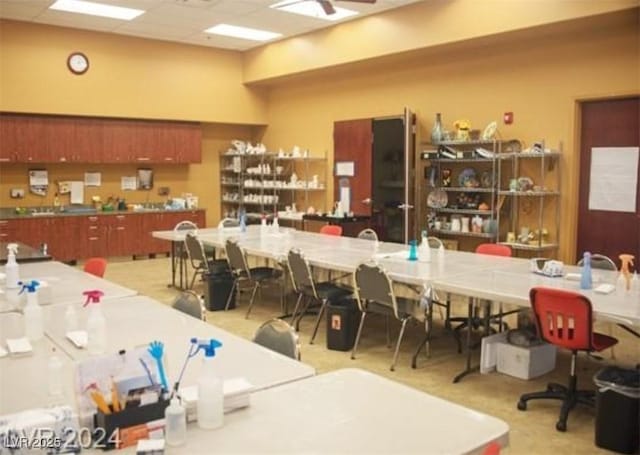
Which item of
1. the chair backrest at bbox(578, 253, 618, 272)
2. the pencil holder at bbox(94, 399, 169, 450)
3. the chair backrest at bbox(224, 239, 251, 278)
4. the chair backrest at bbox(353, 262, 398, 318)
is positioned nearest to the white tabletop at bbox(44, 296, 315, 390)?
the pencil holder at bbox(94, 399, 169, 450)

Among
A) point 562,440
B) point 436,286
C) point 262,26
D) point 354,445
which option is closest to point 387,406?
point 354,445

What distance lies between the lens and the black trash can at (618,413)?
316 centimetres

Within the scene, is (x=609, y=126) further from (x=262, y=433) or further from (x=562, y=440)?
(x=262, y=433)

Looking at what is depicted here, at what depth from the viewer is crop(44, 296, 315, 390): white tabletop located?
2383mm

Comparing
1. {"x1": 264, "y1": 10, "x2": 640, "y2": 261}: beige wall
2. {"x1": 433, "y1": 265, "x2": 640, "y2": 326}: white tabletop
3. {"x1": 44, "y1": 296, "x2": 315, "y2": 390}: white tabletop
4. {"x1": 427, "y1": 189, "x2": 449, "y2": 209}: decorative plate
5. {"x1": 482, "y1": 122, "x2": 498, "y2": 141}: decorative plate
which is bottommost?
{"x1": 44, "y1": 296, "x2": 315, "y2": 390}: white tabletop

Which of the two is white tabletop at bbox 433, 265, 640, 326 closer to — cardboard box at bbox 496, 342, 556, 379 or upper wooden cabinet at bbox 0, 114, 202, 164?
cardboard box at bbox 496, 342, 556, 379

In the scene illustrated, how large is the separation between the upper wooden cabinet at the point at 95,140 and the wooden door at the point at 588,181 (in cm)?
680

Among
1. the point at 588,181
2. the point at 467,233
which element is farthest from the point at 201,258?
the point at 588,181

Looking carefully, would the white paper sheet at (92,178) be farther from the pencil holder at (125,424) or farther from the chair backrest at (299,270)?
the pencil holder at (125,424)

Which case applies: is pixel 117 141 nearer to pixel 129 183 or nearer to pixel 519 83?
pixel 129 183

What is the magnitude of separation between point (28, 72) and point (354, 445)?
9115mm

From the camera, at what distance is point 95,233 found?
9.51 meters

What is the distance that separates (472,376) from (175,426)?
319 cm

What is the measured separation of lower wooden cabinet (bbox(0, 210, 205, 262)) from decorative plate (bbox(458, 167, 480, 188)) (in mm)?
5041
